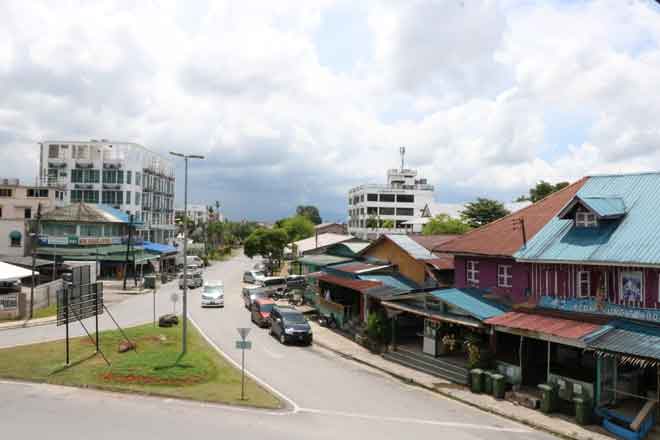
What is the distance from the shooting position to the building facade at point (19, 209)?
58.7m

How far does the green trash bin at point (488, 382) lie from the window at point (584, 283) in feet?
14.9

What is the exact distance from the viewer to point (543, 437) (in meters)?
16.3

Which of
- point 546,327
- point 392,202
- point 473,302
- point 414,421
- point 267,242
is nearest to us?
point 414,421

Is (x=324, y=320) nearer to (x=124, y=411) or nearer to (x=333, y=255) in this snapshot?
(x=333, y=255)

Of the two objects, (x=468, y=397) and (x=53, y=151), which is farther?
(x=53, y=151)

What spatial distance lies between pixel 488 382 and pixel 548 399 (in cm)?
261

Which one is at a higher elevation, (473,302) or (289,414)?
(473,302)

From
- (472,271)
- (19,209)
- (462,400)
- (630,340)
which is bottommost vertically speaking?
(462,400)

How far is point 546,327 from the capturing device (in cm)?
1917

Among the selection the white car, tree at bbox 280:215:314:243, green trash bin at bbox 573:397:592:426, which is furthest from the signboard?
tree at bbox 280:215:314:243

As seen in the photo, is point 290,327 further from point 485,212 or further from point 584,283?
point 485,212

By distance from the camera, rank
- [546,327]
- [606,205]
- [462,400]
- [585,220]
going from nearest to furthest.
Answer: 1. [546,327]
2. [462,400]
3. [606,205]
4. [585,220]

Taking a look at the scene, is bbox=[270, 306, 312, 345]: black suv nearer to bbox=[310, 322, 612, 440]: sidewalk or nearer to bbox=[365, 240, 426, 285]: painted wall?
bbox=[310, 322, 612, 440]: sidewalk

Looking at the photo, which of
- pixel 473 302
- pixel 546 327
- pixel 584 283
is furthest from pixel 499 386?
pixel 584 283
